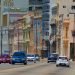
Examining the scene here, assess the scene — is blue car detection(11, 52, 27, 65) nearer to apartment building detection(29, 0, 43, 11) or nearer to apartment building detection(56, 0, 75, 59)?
apartment building detection(56, 0, 75, 59)

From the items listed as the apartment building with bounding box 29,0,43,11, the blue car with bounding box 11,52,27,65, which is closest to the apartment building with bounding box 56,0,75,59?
the apartment building with bounding box 29,0,43,11

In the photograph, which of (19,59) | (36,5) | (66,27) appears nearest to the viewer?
(19,59)

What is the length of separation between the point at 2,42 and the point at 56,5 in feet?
163

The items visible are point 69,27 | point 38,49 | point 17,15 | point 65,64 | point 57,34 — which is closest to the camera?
point 65,64

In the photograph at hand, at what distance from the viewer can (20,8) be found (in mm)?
183250

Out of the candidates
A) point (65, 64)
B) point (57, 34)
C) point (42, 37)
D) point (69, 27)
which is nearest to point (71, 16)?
point (69, 27)

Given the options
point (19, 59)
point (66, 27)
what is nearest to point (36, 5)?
point (66, 27)

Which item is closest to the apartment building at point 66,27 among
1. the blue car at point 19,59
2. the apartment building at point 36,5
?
the apartment building at point 36,5

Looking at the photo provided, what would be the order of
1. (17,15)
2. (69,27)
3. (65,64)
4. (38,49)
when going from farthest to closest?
1. (17,15)
2. (38,49)
3. (69,27)
4. (65,64)

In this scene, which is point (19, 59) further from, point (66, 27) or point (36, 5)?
point (36, 5)

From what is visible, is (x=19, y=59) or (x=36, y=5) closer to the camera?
(x=19, y=59)

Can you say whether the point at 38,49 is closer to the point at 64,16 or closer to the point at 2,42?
the point at 64,16

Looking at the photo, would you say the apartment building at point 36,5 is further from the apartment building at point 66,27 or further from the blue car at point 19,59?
the blue car at point 19,59

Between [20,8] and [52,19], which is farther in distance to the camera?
[20,8]
